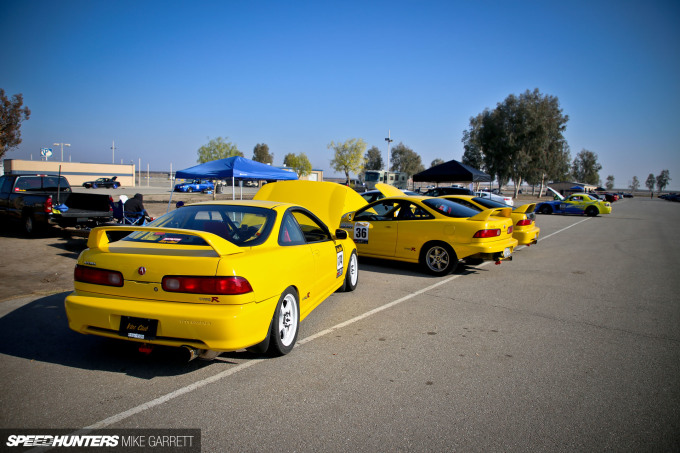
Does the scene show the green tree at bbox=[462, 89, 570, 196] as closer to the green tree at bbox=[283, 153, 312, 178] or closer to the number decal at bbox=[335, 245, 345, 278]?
the green tree at bbox=[283, 153, 312, 178]

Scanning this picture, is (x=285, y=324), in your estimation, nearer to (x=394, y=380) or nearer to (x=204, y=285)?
(x=204, y=285)

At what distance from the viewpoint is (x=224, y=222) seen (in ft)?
13.4

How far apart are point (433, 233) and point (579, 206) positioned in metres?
22.5

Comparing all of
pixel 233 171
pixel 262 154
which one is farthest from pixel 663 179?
pixel 233 171

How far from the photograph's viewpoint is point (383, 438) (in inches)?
98.8

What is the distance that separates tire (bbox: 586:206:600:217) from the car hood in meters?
21.4

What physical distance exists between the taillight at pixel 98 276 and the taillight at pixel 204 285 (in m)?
0.43

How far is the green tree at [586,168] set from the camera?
393 feet

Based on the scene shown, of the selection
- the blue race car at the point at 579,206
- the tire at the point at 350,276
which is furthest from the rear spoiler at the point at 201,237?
the blue race car at the point at 579,206

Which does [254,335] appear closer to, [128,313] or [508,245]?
[128,313]

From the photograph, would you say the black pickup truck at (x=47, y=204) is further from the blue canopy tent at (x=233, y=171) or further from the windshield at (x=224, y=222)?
the windshield at (x=224, y=222)

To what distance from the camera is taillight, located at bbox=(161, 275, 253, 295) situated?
301 centimetres

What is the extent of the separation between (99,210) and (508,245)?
9788 mm

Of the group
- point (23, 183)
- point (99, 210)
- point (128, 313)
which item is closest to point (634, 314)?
point (128, 313)
